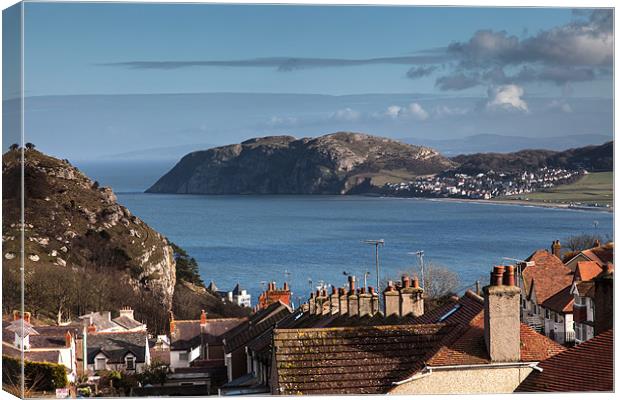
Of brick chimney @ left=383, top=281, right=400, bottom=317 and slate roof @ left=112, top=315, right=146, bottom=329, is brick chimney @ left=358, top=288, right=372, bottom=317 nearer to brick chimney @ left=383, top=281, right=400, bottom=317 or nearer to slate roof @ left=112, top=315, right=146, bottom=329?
brick chimney @ left=383, top=281, right=400, bottom=317

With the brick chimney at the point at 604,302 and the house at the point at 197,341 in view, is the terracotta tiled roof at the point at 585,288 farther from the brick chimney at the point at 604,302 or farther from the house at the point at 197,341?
the house at the point at 197,341

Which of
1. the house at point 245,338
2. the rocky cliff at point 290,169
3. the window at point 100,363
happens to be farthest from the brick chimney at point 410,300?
the rocky cliff at point 290,169

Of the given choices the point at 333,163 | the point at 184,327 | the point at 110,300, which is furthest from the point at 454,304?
the point at 333,163

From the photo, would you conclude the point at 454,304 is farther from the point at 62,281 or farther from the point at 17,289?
the point at 62,281

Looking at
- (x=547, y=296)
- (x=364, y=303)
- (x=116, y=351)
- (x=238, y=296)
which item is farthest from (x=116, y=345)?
(x=238, y=296)

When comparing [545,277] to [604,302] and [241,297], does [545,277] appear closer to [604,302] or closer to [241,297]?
[604,302]
